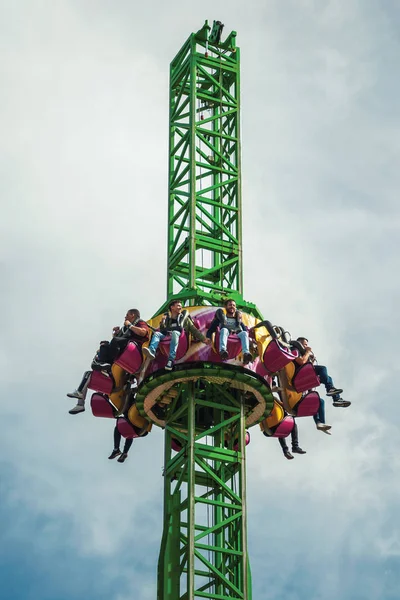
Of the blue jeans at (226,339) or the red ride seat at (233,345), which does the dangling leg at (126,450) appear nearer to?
the red ride seat at (233,345)

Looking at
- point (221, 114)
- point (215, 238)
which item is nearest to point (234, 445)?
point (215, 238)

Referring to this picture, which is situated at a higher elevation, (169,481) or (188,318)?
(188,318)

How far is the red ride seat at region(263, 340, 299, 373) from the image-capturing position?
65.6 metres

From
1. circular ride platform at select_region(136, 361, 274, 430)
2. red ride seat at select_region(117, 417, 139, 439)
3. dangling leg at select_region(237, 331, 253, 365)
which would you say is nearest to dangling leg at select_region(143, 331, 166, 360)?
circular ride platform at select_region(136, 361, 274, 430)

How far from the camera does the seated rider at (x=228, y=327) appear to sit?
211 feet

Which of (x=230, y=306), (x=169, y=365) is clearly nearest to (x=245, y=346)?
(x=230, y=306)

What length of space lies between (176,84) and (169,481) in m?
16.7

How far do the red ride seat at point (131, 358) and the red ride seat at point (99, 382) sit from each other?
1109 millimetres

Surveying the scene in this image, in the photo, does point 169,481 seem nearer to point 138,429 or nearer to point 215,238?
point 138,429

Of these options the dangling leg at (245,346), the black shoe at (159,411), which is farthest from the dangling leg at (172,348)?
the black shoe at (159,411)

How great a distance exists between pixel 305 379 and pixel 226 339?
12.9 ft

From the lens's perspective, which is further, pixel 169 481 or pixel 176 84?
pixel 176 84

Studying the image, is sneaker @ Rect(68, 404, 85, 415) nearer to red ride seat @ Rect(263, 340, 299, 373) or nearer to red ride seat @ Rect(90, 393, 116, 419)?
red ride seat @ Rect(90, 393, 116, 419)

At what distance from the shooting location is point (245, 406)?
6669 centimetres
